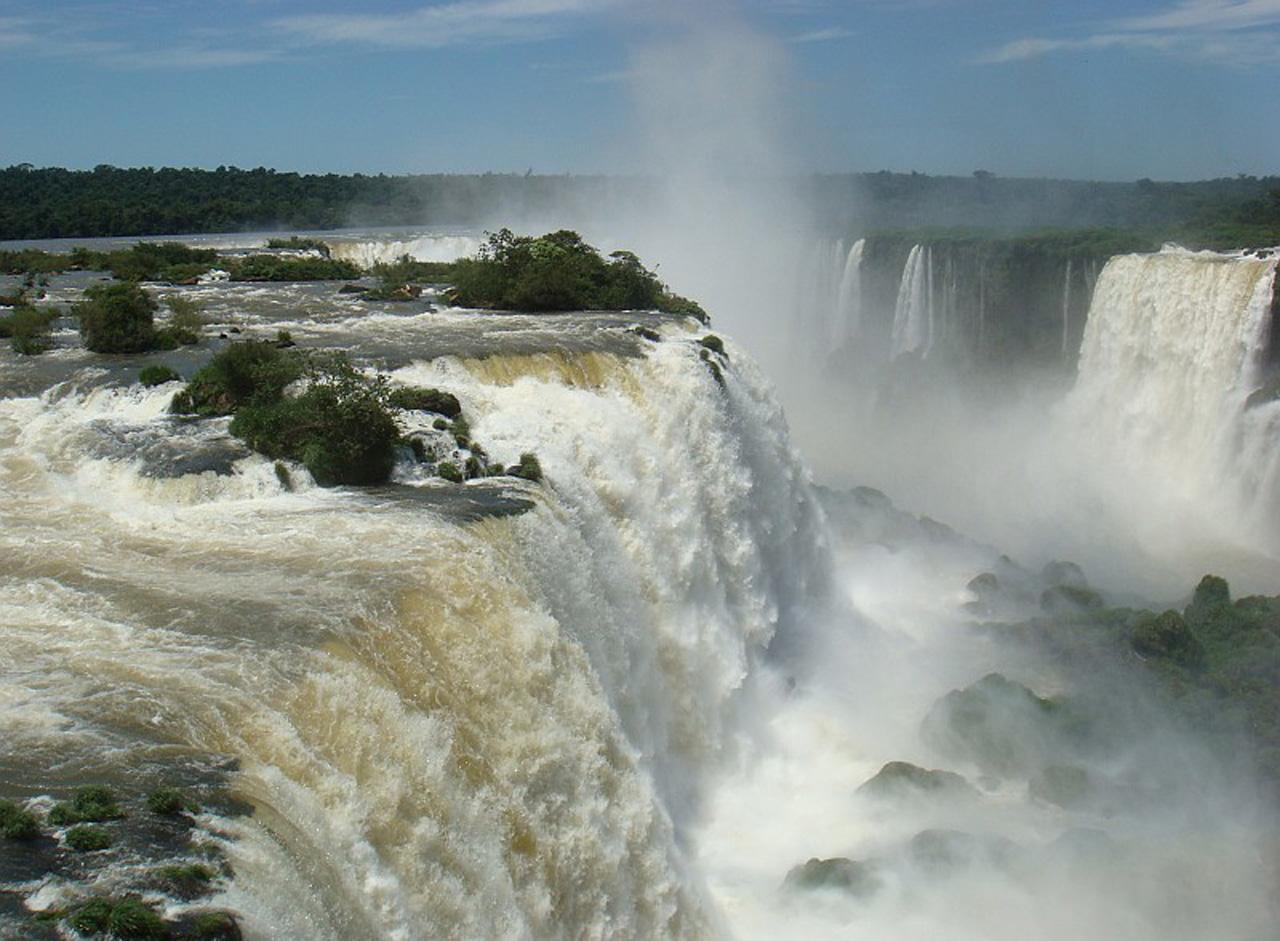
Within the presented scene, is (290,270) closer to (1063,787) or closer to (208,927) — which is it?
(1063,787)

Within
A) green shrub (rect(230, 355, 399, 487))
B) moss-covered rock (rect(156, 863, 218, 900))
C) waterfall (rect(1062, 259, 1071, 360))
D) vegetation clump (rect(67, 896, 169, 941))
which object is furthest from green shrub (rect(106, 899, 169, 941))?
waterfall (rect(1062, 259, 1071, 360))

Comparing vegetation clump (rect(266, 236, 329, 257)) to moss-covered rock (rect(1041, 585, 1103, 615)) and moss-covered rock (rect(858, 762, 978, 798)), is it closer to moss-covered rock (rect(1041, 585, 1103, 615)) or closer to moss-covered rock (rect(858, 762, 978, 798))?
moss-covered rock (rect(1041, 585, 1103, 615))

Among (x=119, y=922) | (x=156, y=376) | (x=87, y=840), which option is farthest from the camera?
(x=156, y=376)

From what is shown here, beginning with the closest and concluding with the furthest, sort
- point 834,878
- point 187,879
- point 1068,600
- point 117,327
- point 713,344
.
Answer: point 187,879, point 834,878, point 117,327, point 713,344, point 1068,600

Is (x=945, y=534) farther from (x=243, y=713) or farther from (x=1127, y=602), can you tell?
(x=243, y=713)

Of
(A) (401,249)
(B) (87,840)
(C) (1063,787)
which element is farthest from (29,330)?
(A) (401,249)

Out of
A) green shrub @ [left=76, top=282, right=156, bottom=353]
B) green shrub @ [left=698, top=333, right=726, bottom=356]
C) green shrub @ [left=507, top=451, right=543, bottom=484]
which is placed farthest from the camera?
green shrub @ [left=698, top=333, right=726, bottom=356]

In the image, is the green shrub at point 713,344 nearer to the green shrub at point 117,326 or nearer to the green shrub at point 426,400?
the green shrub at point 426,400
